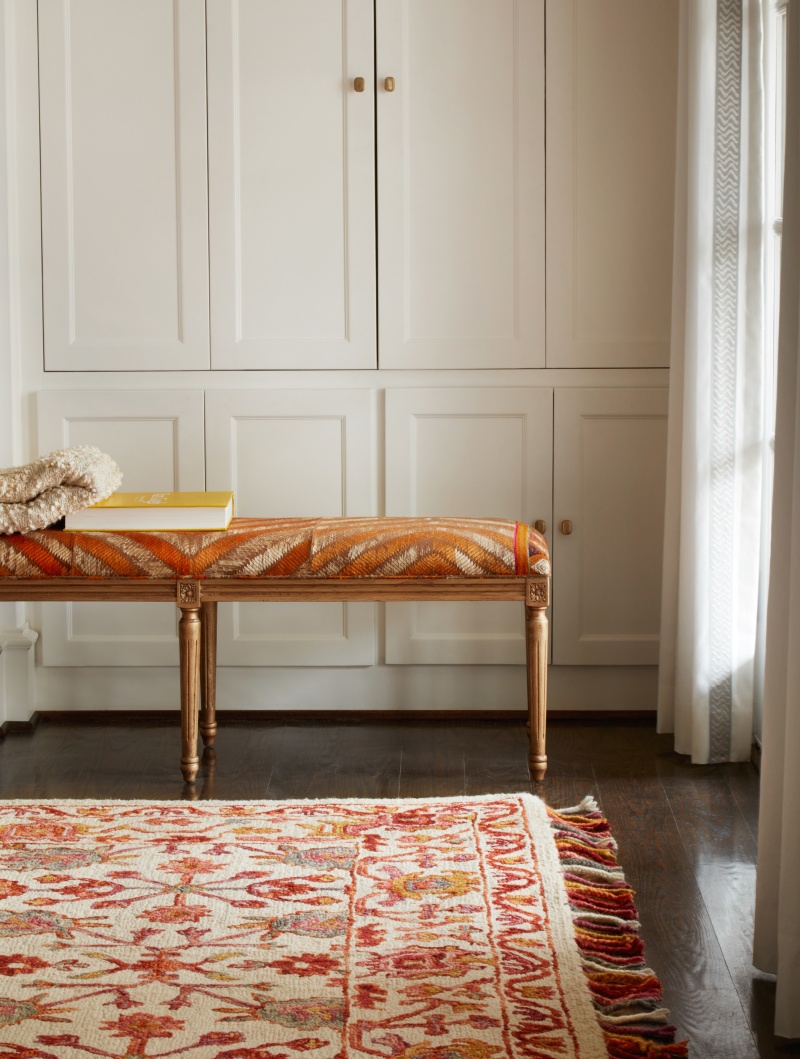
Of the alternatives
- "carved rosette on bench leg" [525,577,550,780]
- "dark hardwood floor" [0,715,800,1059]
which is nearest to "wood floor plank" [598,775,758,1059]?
"dark hardwood floor" [0,715,800,1059]

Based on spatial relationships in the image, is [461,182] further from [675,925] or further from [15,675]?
[675,925]

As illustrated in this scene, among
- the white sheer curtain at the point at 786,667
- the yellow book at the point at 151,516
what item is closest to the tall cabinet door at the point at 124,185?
the yellow book at the point at 151,516

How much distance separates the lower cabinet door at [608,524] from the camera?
111 inches

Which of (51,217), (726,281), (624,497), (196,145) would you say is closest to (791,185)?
(726,281)

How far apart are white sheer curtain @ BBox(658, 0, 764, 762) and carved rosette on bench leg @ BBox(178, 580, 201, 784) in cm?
102

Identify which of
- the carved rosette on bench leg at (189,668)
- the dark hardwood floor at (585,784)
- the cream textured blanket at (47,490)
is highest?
the cream textured blanket at (47,490)

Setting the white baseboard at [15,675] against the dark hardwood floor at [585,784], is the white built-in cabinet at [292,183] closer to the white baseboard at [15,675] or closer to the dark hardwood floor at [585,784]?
the white baseboard at [15,675]

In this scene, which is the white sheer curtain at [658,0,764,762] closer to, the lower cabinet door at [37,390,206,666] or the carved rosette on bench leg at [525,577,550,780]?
the carved rosette on bench leg at [525,577,550,780]

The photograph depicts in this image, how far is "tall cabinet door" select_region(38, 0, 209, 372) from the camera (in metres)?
2.76

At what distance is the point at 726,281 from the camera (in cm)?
240

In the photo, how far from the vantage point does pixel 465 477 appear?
2842 millimetres

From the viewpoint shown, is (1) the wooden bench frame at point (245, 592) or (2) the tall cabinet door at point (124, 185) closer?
(1) the wooden bench frame at point (245, 592)

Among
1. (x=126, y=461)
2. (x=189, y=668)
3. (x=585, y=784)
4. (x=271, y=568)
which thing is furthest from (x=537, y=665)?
(x=126, y=461)

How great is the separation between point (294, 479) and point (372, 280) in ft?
1.68
